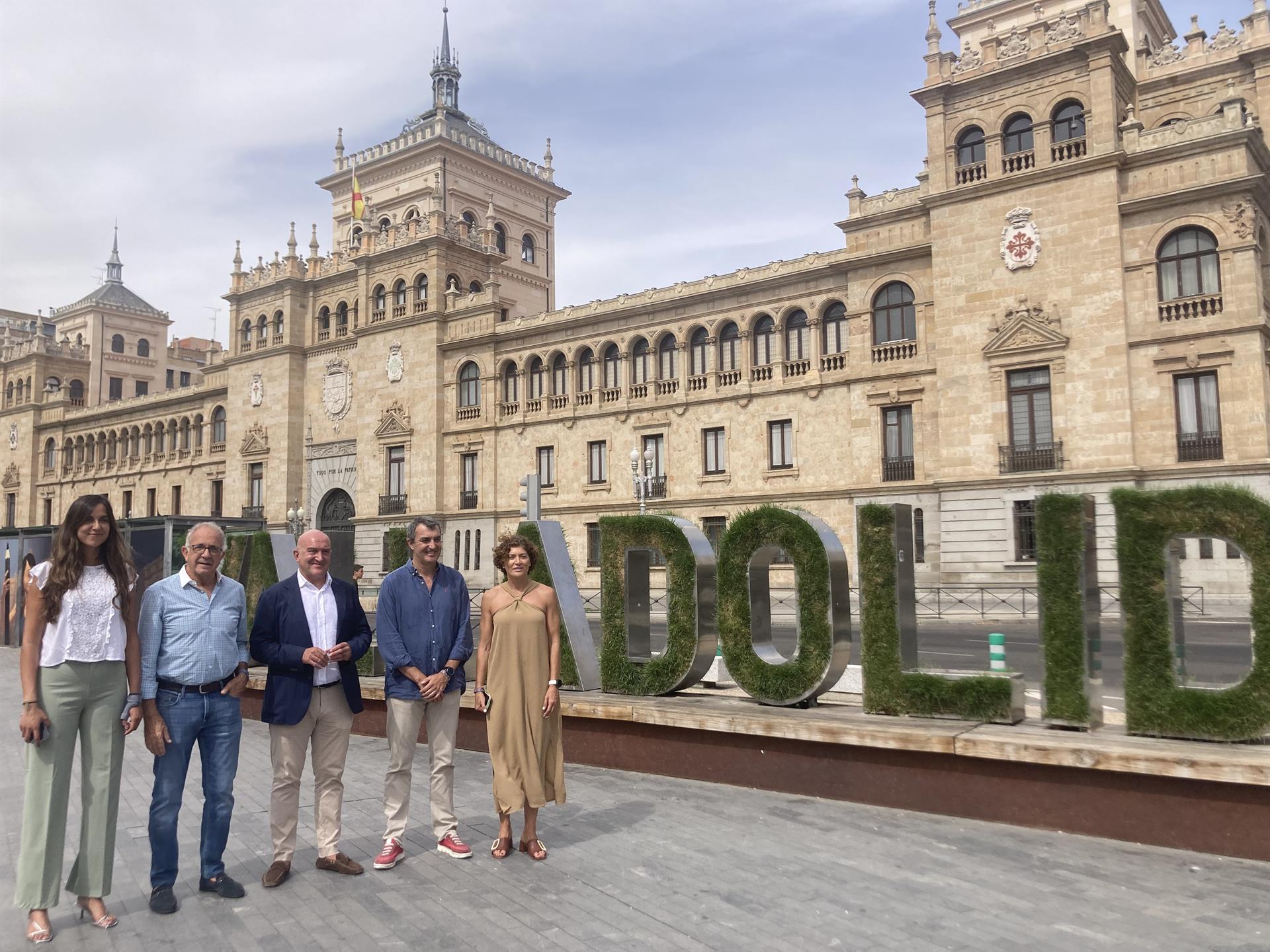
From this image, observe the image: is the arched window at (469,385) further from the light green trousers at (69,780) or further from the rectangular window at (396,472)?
the light green trousers at (69,780)

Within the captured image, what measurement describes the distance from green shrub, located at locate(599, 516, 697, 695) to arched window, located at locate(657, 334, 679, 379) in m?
25.9

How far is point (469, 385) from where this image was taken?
40.8 m

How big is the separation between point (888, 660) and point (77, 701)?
5786mm

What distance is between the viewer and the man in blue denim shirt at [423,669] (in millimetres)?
6086

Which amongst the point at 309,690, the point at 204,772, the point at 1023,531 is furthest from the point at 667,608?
the point at 1023,531

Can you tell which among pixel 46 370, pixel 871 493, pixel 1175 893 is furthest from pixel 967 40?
pixel 46 370

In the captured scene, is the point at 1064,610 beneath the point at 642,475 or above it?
beneath

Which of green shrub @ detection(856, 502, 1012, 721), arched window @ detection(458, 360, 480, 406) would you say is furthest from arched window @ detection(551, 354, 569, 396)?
green shrub @ detection(856, 502, 1012, 721)

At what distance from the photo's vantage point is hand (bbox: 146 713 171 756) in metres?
5.23

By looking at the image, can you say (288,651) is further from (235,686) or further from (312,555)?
(312,555)

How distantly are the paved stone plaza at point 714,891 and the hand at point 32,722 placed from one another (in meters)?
1.03

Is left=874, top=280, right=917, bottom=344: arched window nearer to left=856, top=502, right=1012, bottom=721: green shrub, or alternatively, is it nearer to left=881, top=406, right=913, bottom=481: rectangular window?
left=881, top=406, right=913, bottom=481: rectangular window

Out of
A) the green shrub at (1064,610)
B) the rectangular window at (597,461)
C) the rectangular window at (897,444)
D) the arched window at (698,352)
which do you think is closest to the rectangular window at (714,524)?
the rectangular window at (597,461)

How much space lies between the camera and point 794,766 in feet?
24.8
